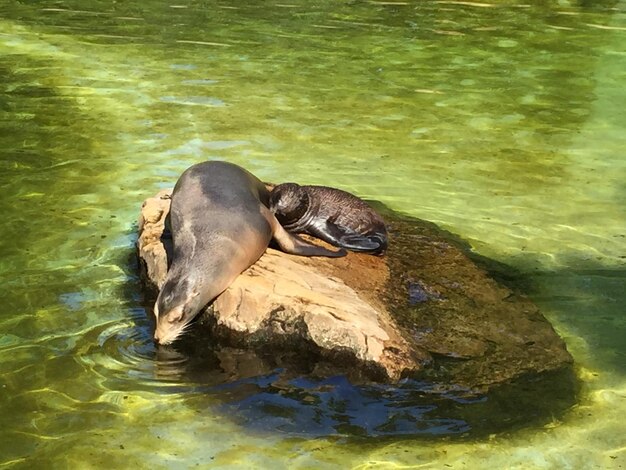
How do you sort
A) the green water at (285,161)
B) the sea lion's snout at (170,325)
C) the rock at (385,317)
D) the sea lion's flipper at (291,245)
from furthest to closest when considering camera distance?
the sea lion's flipper at (291,245) < the sea lion's snout at (170,325) < the rock at (385,317) < the green water at (285,161)

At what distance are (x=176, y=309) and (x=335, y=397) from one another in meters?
→ 0.96

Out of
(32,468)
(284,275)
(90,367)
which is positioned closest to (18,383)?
(90,367)

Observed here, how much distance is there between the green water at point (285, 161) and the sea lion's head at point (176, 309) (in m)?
0.19

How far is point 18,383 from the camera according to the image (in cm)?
475

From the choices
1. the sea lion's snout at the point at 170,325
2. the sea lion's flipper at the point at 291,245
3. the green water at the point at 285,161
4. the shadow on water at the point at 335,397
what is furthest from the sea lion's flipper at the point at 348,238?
the sea lion's snout at the point at 170,325

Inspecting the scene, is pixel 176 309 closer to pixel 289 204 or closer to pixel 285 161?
pixel 289 204

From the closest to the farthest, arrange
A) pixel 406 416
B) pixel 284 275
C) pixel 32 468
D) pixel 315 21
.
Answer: pixel 32 468 < pixel 406 416 < pixel 284 275 < pixel 315 21

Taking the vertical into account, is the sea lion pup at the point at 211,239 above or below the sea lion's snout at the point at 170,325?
above

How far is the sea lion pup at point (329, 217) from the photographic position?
608 centimetres

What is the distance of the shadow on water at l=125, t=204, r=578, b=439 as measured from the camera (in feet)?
14.4

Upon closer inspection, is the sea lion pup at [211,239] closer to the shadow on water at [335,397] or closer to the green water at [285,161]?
the shadow on water at [335,397]

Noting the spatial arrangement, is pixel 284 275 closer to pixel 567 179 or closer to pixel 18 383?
pixel 18 383

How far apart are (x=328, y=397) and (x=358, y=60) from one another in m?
8.96

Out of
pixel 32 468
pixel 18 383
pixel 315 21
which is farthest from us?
pixel 315 21
